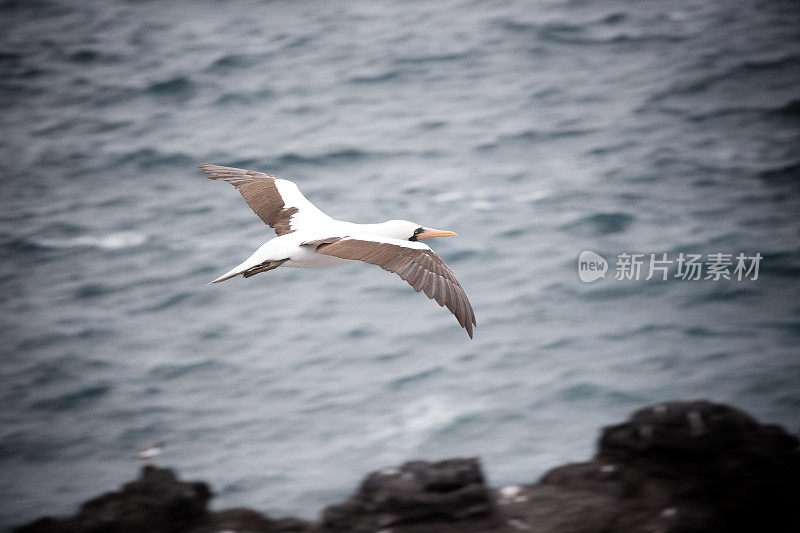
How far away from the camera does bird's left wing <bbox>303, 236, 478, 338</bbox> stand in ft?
27.4

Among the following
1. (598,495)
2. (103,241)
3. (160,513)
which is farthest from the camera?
(103,241)

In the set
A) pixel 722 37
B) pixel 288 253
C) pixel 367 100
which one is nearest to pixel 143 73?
pixel 367 100

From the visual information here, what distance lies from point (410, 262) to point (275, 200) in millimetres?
2676

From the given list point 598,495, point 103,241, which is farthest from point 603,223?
point 103,241

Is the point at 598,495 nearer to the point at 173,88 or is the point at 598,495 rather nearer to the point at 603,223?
the point at 603,223

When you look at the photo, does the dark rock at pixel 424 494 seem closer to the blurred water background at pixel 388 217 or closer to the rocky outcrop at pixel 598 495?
the rocky outcrop at pixel 598 495

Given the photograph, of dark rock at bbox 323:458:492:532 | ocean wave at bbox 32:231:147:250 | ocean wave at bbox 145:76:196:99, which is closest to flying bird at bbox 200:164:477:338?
dark rock at bbox 323:458:492:532

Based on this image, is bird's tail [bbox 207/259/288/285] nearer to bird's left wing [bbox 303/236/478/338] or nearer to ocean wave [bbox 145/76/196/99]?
bird's left wing [bbox 303/236/478/338]

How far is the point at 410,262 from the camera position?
28.8ft

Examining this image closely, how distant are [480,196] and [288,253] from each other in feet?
59.2

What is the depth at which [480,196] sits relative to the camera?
26578 mm

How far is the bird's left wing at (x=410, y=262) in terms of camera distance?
8.36m

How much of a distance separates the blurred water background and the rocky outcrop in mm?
2272

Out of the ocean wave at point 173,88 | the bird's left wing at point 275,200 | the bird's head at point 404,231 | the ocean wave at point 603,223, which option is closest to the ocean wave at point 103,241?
the ocean wave at point 173,88
